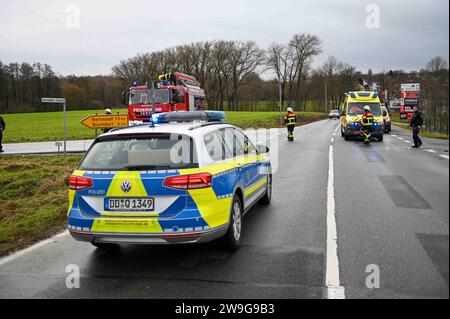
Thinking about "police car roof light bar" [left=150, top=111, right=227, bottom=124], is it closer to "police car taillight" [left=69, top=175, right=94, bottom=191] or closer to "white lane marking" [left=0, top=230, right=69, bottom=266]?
"police car taillight" [left=69, top=175, right=94, bottom=191]

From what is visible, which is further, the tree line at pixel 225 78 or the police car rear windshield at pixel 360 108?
the tree line at pixel 225 78

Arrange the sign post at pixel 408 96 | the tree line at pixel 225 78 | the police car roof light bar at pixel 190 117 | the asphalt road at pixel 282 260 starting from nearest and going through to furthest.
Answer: the asphalt road at pixel 282 260 < the police car roof light bar at pixel 190 117 < the sign post at pixel 408 96 < the tree line at pixel 225 78

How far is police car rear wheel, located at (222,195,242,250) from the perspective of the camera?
5176mm

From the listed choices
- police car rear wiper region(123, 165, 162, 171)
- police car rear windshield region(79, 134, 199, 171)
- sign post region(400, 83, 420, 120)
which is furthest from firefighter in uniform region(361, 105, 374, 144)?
sign post region(400, 83, 420, 120)

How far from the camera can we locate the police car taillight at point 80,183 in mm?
4770

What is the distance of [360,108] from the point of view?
23438 mm

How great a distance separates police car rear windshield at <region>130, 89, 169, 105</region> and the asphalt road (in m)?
14.1

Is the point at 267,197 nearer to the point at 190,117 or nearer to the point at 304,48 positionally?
the point at 190,117

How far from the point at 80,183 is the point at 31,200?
4984 mm

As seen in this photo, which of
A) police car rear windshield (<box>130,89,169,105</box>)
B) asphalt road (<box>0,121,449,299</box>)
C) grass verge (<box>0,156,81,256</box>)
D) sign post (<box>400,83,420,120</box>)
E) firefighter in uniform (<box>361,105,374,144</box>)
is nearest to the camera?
asphalt road (<box>0,121,449,299</box>)

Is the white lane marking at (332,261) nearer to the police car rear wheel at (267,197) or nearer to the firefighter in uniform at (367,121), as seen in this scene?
the police car rear wheel at (267,197)

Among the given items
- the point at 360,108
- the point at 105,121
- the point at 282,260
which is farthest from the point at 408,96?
the point at 282,260

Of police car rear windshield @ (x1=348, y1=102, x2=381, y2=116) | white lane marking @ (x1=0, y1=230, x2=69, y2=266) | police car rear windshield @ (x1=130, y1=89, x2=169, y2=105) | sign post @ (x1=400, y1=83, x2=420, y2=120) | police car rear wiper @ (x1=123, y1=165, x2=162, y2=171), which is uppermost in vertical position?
sign post @ (x1=400, y1=83, x2=420, y2=120)

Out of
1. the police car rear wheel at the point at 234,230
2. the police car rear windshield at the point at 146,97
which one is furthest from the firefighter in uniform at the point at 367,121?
the police car rear wheel at the point at 234,230
